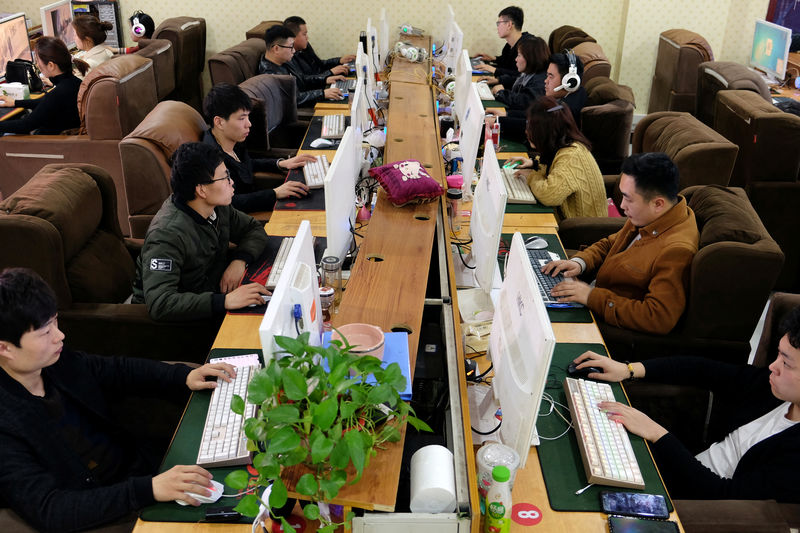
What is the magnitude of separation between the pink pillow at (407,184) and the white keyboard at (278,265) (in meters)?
0.50

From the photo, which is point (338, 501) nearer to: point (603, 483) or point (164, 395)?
point (603, 483)

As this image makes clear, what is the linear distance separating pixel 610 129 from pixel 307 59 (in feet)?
10.2

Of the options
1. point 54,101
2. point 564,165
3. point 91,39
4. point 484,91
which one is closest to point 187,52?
point 91,39

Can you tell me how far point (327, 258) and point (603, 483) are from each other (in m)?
1.18

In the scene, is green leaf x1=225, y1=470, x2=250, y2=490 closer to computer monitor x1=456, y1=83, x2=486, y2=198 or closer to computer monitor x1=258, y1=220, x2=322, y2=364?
computer monitor x1=258, y1=220, x2=322, y2=364

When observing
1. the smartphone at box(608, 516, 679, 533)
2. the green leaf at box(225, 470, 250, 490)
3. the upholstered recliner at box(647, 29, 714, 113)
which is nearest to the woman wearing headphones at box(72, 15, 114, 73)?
the upholstered recliner at box(647, 29, 714, 113)

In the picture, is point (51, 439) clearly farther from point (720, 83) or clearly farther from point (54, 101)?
point (720, 83)

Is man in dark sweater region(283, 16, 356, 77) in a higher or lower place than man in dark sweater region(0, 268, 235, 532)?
higher

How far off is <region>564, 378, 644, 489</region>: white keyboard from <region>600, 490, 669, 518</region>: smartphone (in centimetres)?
3

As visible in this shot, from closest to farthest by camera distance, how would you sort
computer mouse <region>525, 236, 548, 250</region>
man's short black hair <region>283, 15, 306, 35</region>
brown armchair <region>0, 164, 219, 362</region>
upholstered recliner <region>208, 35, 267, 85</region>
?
brown armchair <region>0, 164, 219, 362</region>, computer mouse <region>525, 236, 548, 250</region>, upholstered recliner <region>208, 35, 267, 85</region>, man's short black hair <region>283, 15, 306, 35</region>

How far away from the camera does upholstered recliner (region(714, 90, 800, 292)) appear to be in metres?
3.87

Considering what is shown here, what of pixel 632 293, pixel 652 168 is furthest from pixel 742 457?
pixel 652 168

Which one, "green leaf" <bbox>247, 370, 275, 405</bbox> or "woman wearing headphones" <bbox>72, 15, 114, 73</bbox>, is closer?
"green leaf" <bbox>247, 370, 275, 405</bbox>

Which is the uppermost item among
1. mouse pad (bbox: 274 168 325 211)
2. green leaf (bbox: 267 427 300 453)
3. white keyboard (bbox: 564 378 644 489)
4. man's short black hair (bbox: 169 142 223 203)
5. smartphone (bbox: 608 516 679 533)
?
man's short black hair (bbox: 169 142 223 203)
